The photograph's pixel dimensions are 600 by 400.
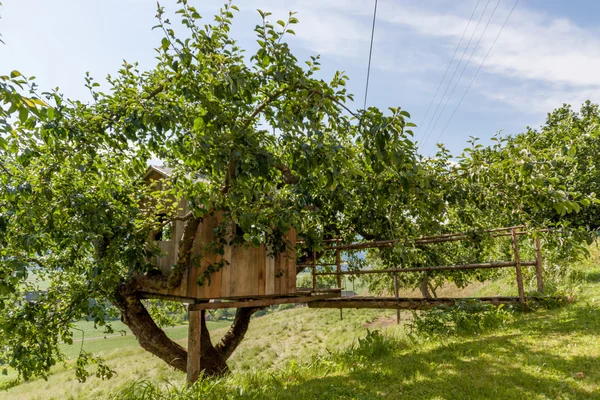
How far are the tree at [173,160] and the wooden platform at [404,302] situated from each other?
3054 millimetres

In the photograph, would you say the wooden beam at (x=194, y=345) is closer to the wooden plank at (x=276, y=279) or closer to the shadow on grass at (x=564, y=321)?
the wooden plank at (x=276, y=279)

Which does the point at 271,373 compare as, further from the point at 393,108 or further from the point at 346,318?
the point at 346,318

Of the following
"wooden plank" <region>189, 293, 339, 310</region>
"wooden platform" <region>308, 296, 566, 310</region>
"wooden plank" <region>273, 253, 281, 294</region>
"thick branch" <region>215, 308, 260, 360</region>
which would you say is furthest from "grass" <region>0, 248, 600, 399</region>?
"thick branch" <region>215, 308, 260, 360</region>

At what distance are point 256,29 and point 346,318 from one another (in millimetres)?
20535

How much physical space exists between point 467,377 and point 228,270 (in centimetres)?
495

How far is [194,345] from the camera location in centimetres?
833

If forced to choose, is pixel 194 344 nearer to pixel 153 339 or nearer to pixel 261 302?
pixel 153 339

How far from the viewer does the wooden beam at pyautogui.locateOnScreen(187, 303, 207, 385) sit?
8.13 m

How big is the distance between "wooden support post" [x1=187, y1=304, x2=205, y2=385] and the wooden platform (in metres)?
3.50

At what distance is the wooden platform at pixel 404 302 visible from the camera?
8.29 meters

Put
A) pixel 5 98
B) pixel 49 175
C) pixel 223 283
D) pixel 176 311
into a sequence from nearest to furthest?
pixel 5 98, pixel 49 175, pixel 223 283, pixel 176 311

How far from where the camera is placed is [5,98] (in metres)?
2.30

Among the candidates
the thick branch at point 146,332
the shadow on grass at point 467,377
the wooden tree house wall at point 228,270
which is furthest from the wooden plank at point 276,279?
the shadow on grass at point 467,377

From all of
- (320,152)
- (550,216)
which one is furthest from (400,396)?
(550,216)
